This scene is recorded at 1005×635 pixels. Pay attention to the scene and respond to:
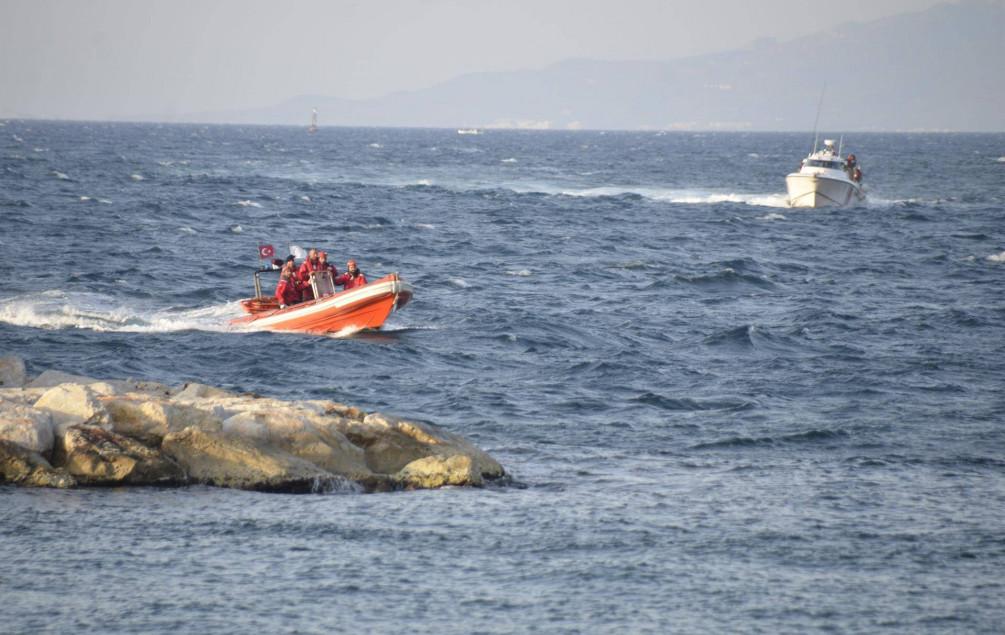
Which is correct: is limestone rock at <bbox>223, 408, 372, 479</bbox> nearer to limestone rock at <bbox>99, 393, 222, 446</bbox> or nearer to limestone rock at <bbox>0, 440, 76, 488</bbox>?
limestone rock at <bbox>99, 393, 222, 446</bbox>

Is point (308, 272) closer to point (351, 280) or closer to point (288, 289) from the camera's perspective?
point (288, 289)

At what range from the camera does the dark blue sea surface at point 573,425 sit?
12203 millimetres

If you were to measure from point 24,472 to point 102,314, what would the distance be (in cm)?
1558

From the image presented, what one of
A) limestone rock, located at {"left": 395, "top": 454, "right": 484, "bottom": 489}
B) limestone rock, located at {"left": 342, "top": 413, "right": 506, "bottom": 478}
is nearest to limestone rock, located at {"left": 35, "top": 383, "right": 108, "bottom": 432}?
limestone rock, located at {"left": 342, "top": 413, "right": 506, "bottom": 478}

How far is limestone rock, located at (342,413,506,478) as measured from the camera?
16.2m

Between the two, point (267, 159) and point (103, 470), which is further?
point (267, 159)

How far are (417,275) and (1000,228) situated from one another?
28.6 m

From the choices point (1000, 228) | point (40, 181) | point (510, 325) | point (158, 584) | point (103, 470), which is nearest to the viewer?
point (158, 584)

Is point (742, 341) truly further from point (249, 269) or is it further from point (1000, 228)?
point (1000, 228)

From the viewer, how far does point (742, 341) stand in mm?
28094

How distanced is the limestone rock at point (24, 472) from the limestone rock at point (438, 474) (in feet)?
13.0

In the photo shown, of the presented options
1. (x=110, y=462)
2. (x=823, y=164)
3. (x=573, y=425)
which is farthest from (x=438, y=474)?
(x=823, y=164)

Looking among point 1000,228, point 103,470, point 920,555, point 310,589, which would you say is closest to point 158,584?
point 310,589

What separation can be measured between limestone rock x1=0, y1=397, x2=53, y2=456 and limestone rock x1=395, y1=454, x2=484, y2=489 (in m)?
4.23
